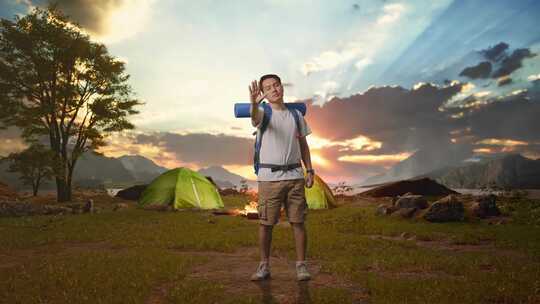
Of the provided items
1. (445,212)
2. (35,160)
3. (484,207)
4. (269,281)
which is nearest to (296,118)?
(269,281)

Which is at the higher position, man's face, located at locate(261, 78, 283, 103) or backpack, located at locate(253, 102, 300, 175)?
man's face, located at locate(261, 78, 283, 103)

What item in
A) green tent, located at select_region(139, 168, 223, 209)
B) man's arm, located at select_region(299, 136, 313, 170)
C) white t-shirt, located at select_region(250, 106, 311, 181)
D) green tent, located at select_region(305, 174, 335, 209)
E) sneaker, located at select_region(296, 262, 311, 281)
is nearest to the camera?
sneaker, located at select_region(296, 262, 311, 281)

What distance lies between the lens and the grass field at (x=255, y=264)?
5.44 metres

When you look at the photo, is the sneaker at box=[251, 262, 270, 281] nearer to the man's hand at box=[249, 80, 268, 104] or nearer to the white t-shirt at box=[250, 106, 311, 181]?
the white t-shirt at box=[250, 106, 311, 181]

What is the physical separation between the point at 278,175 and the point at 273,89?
1.47 metres

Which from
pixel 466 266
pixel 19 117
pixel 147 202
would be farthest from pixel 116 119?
pixel 466 266

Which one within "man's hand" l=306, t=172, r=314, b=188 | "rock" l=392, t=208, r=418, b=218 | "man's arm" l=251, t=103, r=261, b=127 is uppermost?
"man's arm" l=251, t=103, r=261, b=127

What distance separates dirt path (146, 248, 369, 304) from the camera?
5.31 meters

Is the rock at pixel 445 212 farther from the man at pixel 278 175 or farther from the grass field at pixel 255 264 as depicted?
the man at pixel 278 175

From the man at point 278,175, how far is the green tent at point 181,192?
15.6 m

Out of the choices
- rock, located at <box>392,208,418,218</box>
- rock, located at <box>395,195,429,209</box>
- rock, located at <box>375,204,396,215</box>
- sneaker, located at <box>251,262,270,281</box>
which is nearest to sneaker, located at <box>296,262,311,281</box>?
sneaker, located at <box>251,262,270,281</box>

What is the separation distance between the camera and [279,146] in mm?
6262

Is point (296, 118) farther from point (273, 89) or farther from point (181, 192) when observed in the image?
point (181, 192)

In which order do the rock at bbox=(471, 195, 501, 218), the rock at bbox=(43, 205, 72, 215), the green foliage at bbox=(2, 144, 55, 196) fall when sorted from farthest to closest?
the green foliage at bbox=(2, 144, 55, 196), the rock at bbox=(43, 205, 72, 215), the rock at bbox=(471, 195, 501, 218)
